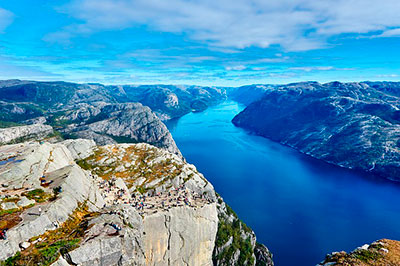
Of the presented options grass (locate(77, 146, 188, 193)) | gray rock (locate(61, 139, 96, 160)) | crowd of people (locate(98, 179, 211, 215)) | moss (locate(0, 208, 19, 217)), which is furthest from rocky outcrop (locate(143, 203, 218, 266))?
gray rock (locate(61, 139, 96, 160))

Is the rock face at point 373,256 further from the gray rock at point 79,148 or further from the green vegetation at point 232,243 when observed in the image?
the gray rock at point 79,148

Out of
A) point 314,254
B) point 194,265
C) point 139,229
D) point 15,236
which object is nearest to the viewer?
point 15,236

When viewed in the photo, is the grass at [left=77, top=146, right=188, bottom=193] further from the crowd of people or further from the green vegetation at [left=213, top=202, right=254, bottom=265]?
the green vegetation at [left=213, top=202, right=254, bottom=265]

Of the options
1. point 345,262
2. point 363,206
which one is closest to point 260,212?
point 363,206

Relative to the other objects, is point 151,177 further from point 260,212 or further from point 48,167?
point 260,212

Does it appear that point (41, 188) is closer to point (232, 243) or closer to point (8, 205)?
point (8, 205)

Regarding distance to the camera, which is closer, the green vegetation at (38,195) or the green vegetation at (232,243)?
the green vegetation at (38,195)

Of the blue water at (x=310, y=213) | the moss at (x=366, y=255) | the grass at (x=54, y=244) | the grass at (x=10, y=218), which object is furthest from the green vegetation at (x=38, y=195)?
the blue water at (x=310, y=213)
